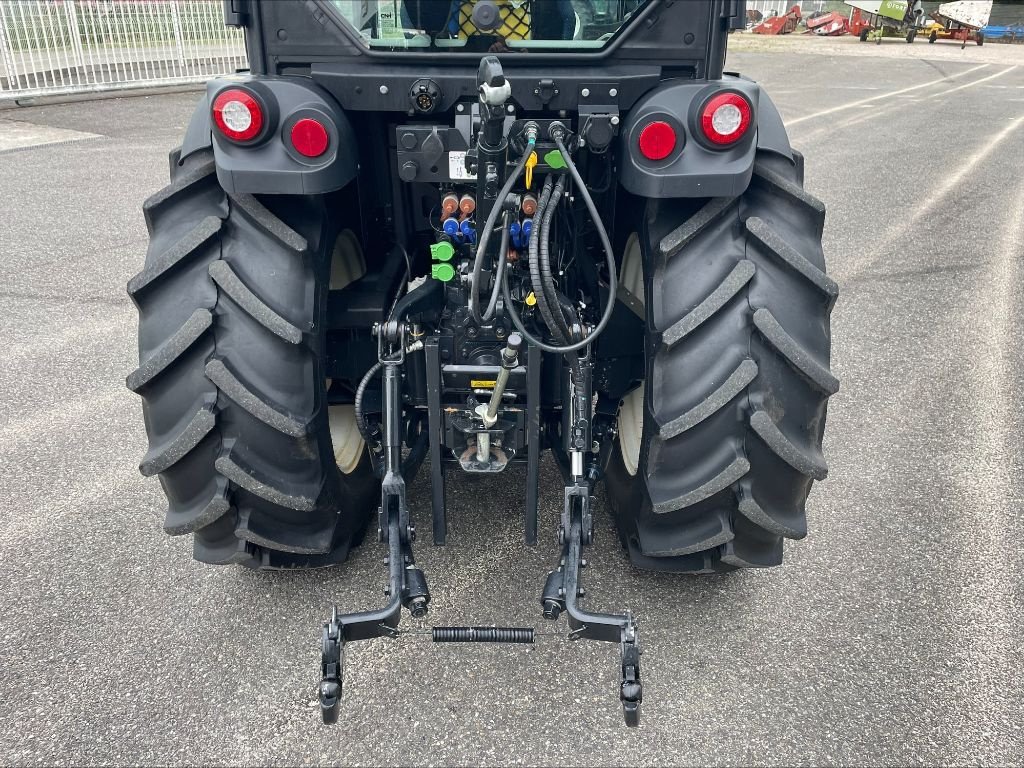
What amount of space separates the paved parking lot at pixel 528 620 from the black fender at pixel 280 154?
49.6 inches

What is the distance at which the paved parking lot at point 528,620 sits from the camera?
2021 mm

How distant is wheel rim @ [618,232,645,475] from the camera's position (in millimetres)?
2508

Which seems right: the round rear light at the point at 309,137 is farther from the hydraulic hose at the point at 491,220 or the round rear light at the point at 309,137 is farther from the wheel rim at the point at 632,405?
the wheel rim at the point at 632,405

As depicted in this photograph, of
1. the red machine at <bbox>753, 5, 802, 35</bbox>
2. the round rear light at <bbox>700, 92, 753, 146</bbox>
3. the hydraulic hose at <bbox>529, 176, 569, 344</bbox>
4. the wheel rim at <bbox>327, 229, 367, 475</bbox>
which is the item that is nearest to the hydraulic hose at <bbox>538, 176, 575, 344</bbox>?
the hydraulic hose at <bbox>529, 176, 569, 344</bbox>

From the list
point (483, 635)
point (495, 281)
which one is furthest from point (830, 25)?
point (483, 635)

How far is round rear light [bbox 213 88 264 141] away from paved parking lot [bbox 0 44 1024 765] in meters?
1.38

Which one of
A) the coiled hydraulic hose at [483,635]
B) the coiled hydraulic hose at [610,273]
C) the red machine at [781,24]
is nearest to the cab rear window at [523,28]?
the coiled hydraulic hose at [610,273]

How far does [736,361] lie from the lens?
2008 mm

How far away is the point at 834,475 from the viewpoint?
128 inches

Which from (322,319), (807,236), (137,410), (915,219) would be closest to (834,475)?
(807,236)

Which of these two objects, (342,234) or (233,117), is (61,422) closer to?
(342,234)

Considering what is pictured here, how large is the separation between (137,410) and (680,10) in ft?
9.72

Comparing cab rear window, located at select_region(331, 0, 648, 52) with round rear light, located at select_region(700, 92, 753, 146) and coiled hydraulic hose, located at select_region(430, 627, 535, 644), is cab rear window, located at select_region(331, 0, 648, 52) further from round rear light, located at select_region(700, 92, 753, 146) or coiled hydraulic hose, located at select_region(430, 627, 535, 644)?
coiled hydraulic hose, located at select_region(430, 627, 535, 644)

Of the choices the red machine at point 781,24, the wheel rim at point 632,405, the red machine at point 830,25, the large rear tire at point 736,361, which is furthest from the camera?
the red machine at point 781,24
